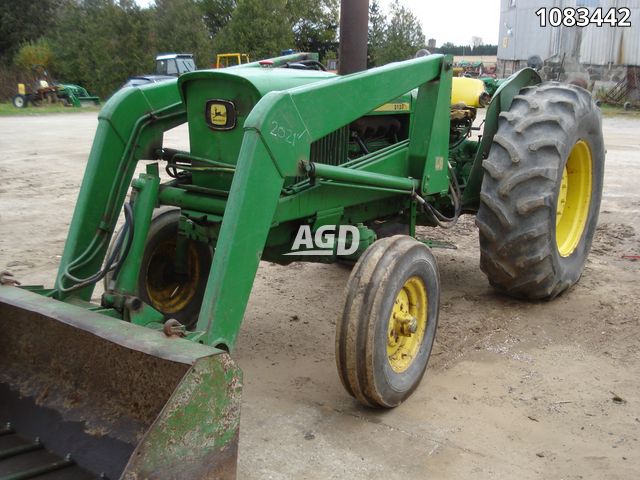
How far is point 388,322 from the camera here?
325 cm

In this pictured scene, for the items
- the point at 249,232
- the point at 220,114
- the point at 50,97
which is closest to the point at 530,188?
the point at 220,114

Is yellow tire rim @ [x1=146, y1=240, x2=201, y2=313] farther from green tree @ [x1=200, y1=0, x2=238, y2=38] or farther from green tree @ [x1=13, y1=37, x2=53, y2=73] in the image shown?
green tree @ [x1=200, y1=0, x2=238, y2=38]

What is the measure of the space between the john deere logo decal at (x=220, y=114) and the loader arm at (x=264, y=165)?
48 centimetres

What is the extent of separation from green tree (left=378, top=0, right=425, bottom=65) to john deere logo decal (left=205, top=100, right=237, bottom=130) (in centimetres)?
3039

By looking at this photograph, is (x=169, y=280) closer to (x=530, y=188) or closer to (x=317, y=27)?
(x=530, y=188)

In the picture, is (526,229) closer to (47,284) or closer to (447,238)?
(447,238)

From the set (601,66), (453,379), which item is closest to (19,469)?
(453,379)

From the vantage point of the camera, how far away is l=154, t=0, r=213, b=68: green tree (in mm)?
34156

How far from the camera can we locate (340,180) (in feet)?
11.6

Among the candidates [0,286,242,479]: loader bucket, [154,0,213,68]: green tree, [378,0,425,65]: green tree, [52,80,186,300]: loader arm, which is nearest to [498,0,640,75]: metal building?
[378,0,425,65]: green tree

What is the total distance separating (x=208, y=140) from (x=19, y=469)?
1760 mm

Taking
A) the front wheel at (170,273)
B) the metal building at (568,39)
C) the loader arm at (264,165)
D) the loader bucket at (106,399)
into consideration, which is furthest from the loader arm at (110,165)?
the metal building at (568,39)

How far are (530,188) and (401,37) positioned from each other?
3064 centimetres
